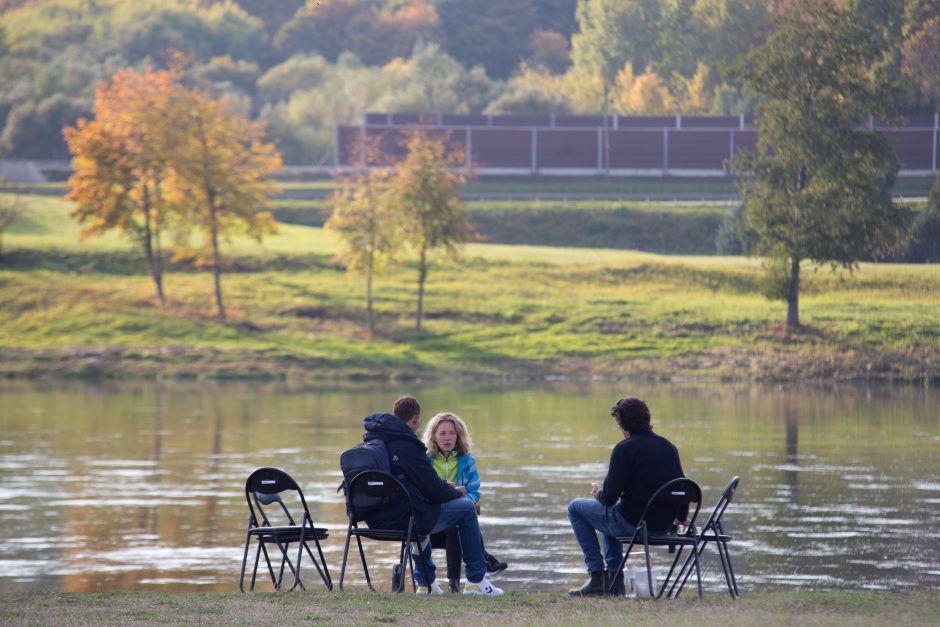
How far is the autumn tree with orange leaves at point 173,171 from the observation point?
50.8 meters

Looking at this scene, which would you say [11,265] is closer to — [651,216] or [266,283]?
[266,283]

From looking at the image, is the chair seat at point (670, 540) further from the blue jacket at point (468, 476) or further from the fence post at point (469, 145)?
the fence post at point (469, 145)

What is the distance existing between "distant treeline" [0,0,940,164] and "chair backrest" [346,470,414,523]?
68135 mm

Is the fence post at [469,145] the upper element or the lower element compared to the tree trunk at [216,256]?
upper

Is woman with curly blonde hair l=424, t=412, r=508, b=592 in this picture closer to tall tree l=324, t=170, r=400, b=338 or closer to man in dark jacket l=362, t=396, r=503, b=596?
man in dark jacket l=362, t=396, r=503, b=596

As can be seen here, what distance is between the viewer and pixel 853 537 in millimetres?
15227

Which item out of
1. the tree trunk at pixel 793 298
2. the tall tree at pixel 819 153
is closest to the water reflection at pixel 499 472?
the tree trunk at pixel 793 298

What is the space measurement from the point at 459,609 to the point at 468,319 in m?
38.5

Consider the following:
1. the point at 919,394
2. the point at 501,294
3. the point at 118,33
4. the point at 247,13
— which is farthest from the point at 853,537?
the point at 247,13

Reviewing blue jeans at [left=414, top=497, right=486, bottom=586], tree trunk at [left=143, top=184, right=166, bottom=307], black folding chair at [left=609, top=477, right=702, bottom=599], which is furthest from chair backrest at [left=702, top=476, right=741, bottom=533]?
tree trunk at [left=143, top=184, right=166, bottom=307]

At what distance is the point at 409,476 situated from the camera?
37.7 feet

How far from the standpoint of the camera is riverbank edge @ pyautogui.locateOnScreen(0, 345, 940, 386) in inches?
1599

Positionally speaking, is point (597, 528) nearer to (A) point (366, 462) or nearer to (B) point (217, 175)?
(A) point (366, 462)

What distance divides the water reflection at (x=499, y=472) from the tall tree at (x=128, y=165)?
1513cm
